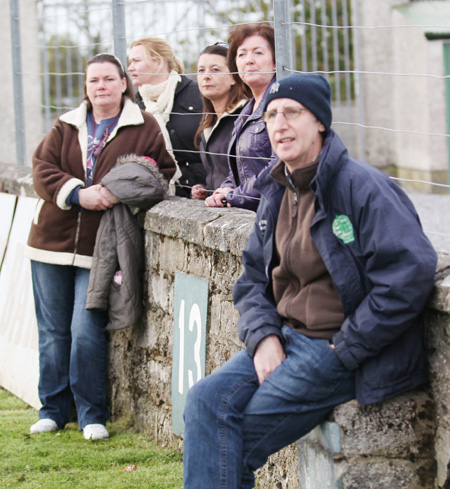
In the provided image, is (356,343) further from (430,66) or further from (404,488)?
(430,66)

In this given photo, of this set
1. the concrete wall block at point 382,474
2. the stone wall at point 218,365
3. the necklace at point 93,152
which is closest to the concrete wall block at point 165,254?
the stone wall at point 218,365

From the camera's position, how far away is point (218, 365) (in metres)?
4.42

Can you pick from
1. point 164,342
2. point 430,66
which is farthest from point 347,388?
point 430,66

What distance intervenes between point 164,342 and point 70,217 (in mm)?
863

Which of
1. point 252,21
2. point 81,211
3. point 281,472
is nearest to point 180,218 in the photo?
point 81,211

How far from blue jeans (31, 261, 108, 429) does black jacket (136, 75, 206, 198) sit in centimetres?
88

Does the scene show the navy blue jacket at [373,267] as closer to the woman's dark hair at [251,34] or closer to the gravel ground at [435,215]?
the woman's dark hair at [251,34]

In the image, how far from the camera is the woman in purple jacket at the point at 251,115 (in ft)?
14.4

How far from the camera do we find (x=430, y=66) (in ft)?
47.1

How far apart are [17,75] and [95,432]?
3.37 meters

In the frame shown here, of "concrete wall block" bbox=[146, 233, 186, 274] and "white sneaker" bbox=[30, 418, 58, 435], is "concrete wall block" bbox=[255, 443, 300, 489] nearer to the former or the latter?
"concrete wall block" bbox=[146, 233, 186, 274]

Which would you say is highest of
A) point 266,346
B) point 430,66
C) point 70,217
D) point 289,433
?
point 430,66

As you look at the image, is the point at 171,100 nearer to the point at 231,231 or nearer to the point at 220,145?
the point at 220,145

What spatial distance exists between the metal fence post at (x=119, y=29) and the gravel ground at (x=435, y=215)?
375cm
